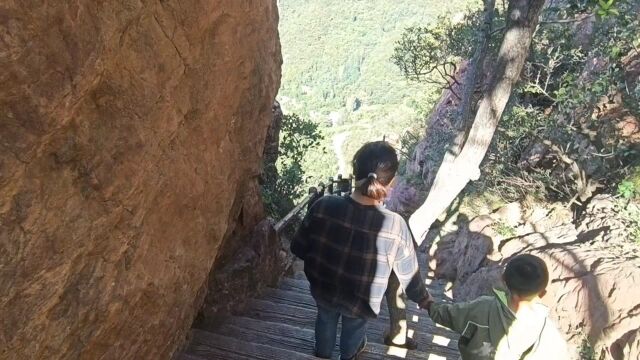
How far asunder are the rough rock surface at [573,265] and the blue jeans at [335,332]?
202 centimetres

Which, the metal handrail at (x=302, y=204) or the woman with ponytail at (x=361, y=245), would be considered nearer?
the woman with ponytail at (x=361, y=245)

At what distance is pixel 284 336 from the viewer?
3842 millimetres

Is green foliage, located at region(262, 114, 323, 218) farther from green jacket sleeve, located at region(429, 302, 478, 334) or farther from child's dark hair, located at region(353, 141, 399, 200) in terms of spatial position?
green jacket sleeve, located at region(429, 302, 478, 334)

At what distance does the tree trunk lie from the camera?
465 centimetres

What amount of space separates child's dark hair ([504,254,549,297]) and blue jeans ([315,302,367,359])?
1108mm

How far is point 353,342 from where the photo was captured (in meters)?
3.34

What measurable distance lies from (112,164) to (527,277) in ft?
6.23

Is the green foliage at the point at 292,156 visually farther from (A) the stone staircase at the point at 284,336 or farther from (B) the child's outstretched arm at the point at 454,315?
(B) the child's outstretched arm at the point at 454,315

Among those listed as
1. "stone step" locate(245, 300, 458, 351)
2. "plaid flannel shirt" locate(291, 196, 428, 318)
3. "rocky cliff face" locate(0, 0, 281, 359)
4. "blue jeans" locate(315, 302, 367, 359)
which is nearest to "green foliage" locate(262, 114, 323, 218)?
"stone step" locate(245, 300, 458, 351)

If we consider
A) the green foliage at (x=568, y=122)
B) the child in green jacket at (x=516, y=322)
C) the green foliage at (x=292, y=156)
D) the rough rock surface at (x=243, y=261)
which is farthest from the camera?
the green foliage at (x=292, y=156)

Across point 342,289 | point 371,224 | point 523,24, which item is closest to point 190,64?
point 371,224

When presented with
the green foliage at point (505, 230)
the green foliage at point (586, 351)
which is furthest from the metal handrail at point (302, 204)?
the green foliage at point (586, 351)

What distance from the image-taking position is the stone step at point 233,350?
3.44 metres

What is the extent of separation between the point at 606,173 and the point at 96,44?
6726mm
